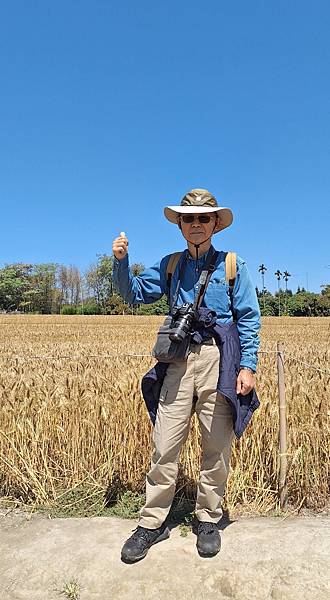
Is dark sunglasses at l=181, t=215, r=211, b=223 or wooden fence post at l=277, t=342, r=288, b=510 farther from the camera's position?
wooden fence post at l=277, t=342, r=288, b=510

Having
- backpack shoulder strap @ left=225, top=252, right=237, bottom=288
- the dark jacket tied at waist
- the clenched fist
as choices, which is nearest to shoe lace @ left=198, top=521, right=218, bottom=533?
the dark jacket tied at waist

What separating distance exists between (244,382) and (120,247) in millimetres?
1141

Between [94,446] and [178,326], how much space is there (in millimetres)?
1747

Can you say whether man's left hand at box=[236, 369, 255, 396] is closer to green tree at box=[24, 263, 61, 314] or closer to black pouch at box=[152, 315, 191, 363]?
black pouch at box=[152, 315, 191, 363]

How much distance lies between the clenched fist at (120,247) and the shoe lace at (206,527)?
1.79m

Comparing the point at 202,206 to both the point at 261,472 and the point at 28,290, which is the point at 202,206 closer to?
the point at 261,472

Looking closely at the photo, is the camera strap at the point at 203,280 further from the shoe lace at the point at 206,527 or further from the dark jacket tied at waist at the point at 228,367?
the shoe lace at the point at 206,527

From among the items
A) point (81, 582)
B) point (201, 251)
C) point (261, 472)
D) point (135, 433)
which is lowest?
point (81, 582)

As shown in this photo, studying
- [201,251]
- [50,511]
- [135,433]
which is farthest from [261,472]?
[201,251]

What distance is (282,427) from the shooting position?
3.80 meters

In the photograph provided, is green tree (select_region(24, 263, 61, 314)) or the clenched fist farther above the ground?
green tree (select_region(24, 263, 61, 314))

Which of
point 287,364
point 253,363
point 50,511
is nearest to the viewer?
point 253,363

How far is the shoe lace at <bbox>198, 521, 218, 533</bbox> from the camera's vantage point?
3020 mm

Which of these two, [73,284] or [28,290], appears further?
[73,284]
